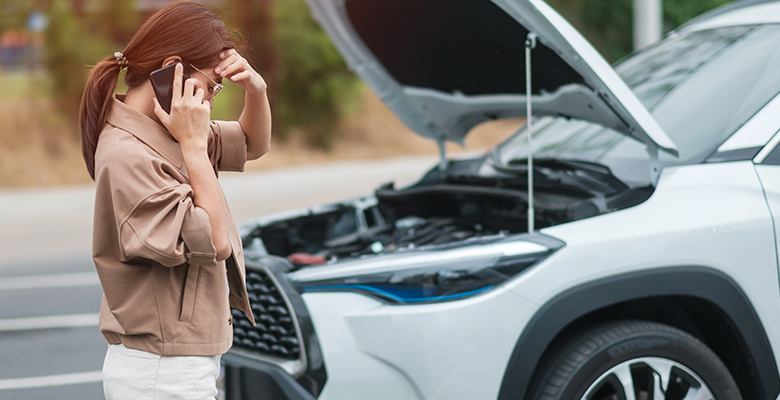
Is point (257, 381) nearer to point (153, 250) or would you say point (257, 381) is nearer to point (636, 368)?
point (153, 250)

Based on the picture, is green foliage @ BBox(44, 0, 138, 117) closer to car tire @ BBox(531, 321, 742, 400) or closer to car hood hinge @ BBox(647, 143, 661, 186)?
car hood hinge @ BBox(647, 143, 661, 186)

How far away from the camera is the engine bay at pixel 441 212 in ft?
9.79

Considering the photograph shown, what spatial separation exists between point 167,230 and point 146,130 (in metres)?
0.28

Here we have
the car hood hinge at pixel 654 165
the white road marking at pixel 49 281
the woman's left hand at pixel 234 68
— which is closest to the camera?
the woman's left hand at pixel 234 68

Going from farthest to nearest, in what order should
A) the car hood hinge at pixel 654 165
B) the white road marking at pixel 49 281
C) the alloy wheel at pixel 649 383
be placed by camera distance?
the white road marking at pixel 49 281, the car hood hinge at pixel 654 165, the alloy wheel at pixel 649 383

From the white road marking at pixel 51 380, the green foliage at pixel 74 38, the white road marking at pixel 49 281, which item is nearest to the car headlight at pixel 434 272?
the white road marking at pixel 51 380

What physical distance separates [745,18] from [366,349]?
2.37 metres

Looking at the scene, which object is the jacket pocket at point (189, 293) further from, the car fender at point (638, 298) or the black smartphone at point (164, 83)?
the car fender at point (638, 298)

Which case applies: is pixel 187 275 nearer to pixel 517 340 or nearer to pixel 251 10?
pixel 517 340

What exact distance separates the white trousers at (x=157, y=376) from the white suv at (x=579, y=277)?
0.51 m

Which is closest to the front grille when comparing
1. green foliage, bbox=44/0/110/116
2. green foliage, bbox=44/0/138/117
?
green foliage, bbox=44/0/138/117

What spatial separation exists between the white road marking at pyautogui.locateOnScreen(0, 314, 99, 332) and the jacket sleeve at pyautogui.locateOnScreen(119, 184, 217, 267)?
4.28 meters

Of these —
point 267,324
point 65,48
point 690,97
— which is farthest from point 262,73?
point 267,324

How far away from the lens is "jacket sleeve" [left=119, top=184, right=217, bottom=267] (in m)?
1.69
